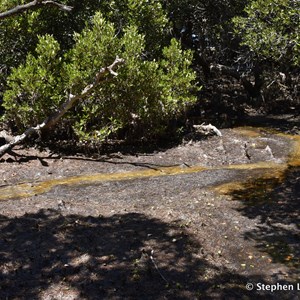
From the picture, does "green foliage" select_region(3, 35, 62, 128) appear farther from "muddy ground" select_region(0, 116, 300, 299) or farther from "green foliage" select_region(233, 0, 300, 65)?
"green foliage" select_region(233, 0, 300, 65)

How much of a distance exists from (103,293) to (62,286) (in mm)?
669

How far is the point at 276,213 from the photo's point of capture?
29.8 feet

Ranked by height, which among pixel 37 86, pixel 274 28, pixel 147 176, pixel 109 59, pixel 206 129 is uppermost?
pixel 274 28

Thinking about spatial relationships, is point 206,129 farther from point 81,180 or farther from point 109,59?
point 81,180

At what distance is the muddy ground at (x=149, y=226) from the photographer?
6363mm

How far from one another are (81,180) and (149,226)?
4.37m

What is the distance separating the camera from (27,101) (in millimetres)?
14727

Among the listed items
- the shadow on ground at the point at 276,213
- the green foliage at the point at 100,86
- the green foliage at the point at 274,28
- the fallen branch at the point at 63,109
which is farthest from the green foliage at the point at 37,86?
the green foliage at the point at 274,28

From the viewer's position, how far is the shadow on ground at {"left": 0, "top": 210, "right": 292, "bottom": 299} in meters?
6.15

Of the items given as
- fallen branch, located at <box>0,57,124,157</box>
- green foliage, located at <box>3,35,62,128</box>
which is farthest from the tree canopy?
fallen branch, located at <box>0,57,124,157</box>

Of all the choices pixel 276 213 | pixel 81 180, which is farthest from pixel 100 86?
pixel 276 213

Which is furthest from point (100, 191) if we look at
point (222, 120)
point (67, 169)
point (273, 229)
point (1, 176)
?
point (222, 120)

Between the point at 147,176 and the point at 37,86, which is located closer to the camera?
the point at 147,176

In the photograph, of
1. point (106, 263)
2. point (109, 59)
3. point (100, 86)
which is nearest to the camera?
point (106, 263)
